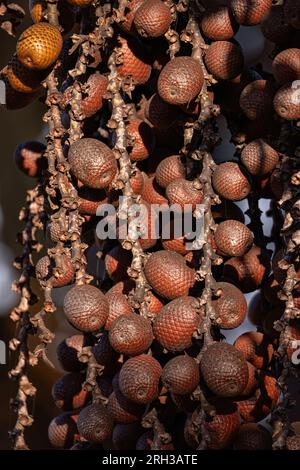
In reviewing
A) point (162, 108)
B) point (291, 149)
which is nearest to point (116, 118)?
point (162, 108)

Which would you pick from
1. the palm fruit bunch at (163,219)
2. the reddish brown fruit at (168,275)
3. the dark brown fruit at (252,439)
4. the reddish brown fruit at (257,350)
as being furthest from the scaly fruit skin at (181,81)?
the dark brown fruit at (252,439)

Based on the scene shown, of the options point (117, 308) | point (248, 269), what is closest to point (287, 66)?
point (248, 269)

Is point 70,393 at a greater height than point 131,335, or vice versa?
point 131,335

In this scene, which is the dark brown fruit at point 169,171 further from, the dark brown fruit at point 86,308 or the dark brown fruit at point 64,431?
the dark brown fruit at point 64,431

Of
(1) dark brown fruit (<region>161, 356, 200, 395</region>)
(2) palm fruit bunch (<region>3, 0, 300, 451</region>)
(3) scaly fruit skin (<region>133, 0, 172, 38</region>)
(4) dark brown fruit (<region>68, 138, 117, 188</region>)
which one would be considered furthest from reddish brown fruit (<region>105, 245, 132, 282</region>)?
(3) scaly fruit skin (<region>133, 0, 172, 38</region>)

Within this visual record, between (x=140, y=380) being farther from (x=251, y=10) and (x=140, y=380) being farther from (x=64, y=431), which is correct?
(x=251, y=10)

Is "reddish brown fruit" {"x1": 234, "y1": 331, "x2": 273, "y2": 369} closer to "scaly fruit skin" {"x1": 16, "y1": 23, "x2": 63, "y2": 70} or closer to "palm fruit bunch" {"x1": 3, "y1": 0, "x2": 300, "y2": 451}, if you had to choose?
"palm fruit bunch" {"x1": 3, "y1": 0, "x2": 300, "y2": 451}
